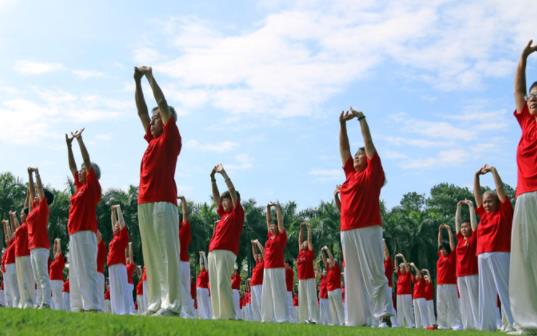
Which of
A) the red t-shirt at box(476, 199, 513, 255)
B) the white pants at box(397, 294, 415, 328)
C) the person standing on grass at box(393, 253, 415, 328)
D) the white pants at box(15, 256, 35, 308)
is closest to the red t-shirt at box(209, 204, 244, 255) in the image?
the red t-shirt at box(476, 199, 513, 255)

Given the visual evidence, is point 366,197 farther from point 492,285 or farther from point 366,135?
point 492,285

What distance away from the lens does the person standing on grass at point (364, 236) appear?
10.7m

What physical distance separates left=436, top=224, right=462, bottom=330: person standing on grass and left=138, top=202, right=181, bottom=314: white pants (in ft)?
37.0

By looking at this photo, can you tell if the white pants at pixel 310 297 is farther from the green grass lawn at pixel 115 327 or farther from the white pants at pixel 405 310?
the green grass lawn at pixel 115 327

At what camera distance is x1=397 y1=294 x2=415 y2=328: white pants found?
1094 inches

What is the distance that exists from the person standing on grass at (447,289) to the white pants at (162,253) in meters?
11.3

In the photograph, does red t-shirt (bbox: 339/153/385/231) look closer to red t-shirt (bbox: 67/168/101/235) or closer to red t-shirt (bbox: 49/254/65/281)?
red t-shirt (bbox: 67/168/101/235)

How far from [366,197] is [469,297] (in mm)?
6256

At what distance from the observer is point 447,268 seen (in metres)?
19.9

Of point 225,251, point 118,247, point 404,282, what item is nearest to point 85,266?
point 225,251

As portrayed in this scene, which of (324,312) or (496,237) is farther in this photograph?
(324,312)

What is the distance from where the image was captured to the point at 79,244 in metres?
12.2

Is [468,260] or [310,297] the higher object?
[468,260]

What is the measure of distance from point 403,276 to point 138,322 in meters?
20.9
